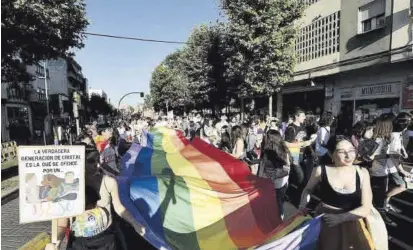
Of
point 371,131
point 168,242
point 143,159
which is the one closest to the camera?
point 168,242

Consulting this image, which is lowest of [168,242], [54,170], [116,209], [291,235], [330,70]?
[168,242]

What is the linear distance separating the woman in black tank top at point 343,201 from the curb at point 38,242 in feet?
14.0

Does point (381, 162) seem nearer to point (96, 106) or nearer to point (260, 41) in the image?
point (260, 41)

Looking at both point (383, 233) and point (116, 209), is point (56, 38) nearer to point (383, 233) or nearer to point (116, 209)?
point (116, 209)

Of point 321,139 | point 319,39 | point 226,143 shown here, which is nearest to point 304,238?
point 321,139

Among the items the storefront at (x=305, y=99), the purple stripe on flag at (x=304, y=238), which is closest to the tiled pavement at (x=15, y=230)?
the purple stripe on flag at (x=304, y=238)

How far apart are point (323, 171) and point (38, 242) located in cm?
450

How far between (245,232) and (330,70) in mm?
15947

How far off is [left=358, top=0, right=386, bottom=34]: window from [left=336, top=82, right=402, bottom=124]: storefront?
2479 millimetres

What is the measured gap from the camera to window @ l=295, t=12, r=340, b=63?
19.5 metres

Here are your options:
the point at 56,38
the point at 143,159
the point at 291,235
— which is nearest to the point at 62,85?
the point at 56,38

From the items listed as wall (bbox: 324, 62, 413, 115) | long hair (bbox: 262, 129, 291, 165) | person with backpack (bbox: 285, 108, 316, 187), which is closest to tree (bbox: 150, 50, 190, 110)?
wall (bbox: 324, 62, 413, 115)

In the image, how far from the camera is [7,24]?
42.3ft

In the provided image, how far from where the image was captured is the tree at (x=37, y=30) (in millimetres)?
12898
